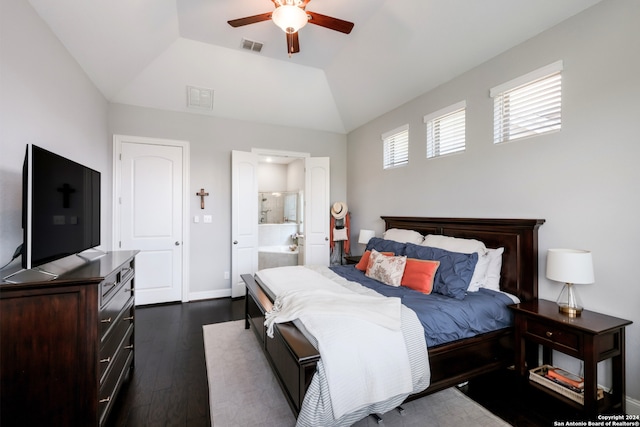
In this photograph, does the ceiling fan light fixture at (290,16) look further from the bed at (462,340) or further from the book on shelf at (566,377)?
the book on shelf at (566,377)

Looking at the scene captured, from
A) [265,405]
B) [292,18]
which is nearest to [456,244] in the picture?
[265,405]

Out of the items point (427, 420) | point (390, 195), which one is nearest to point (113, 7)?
point (390, 195)

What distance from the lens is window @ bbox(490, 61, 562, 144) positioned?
2336mm

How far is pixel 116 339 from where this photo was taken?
190 centimetres

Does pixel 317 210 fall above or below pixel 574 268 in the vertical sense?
above

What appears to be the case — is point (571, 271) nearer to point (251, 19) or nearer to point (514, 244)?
point (514, 244)

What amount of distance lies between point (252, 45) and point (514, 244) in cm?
364

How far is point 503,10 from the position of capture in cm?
238

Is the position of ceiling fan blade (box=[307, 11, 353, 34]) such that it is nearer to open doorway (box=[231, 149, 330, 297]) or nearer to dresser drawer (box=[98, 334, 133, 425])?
open doorway (box=[231, 149, 330, 297])

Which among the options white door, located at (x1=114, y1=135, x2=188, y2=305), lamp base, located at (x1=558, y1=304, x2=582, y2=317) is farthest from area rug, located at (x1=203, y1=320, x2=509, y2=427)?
white door, located at (x1=114, y1=135, x2=188, y2=305)

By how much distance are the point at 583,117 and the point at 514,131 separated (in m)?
0.52

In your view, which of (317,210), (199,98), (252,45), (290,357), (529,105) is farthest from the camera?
(317,210)

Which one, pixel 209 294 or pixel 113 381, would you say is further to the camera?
pixel 209 294

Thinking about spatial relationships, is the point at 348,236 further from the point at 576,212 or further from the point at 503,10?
the point at 503,10
